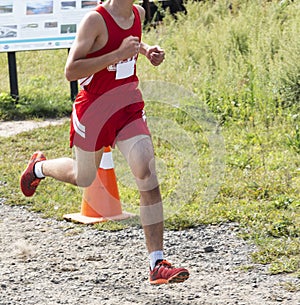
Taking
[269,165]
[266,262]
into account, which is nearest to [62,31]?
[269,165]

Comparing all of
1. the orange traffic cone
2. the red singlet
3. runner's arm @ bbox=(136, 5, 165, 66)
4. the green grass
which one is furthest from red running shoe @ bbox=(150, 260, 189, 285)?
the orange traffic cone

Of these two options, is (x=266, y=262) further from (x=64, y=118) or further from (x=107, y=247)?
(x=64, y=118)

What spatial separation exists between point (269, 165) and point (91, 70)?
304 centimetres

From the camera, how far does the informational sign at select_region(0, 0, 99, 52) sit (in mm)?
10820

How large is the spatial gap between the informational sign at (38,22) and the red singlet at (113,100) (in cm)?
552

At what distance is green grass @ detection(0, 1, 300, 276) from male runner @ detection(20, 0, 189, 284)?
855 mm

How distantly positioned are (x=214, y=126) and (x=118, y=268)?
3863 millimetres

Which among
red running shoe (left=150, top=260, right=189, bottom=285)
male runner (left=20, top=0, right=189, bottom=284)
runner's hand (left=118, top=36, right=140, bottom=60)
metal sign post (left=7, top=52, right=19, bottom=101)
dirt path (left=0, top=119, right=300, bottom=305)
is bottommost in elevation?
metal sign post (left=7, top=52, right=19, bottom=101)

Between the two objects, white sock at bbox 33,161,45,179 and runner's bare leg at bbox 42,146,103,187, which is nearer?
runner's bare leg at bbox 42,146,103,187

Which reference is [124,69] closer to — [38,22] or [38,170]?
[38,170]

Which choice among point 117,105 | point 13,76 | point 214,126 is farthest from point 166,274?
point 13,76

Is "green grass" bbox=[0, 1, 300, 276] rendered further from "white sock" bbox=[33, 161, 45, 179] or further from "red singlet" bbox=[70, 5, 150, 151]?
"red singlet" bbox=[70, 5, 150, 151]

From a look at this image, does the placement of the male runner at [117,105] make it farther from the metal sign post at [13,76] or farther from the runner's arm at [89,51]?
the metal sign post at [13,76]

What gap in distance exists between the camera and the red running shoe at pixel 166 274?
4.98 m
